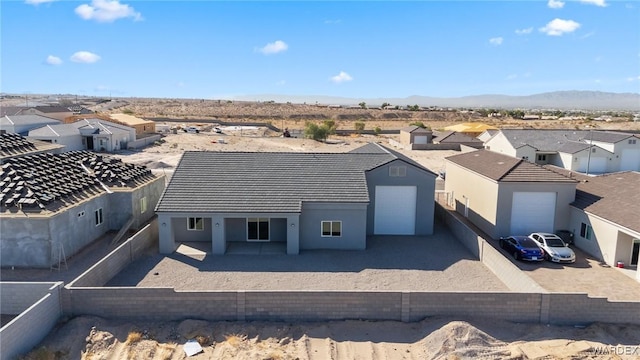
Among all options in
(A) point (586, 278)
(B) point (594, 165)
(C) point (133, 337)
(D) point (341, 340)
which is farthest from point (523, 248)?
(B) point (594, 165)

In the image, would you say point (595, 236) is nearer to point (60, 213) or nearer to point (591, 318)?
point (591, 318)

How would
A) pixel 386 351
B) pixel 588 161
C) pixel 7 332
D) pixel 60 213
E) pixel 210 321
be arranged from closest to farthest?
1. pixel 7 332
2. pixel 386 351
3. pixel 210 321
4. pixel 60 213
5. pixel 588 161

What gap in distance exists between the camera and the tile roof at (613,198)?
2250cm

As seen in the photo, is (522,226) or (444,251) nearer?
(444,251)

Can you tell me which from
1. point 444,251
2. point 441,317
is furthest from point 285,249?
point 441,317

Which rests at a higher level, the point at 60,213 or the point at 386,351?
the point at 60,213

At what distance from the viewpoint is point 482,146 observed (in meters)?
66.3

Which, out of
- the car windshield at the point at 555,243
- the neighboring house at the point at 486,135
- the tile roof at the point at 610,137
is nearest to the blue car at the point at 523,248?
the car windshield at the point at 555,243

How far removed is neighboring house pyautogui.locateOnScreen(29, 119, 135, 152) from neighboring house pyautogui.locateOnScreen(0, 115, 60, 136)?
139 inches

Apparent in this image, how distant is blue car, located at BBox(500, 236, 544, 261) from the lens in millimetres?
22812

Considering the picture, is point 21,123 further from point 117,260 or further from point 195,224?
point 117,260

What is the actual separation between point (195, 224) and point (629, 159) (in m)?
44.0

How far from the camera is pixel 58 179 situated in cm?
2481

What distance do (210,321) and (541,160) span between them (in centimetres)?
4468
